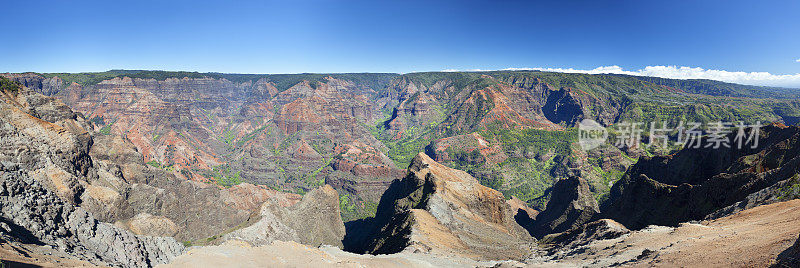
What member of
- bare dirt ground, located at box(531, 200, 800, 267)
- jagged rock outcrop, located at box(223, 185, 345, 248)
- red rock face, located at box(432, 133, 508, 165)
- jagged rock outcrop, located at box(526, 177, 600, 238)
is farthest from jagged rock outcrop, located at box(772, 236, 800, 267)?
red rock face, located at box(432, 133, 508, 165)

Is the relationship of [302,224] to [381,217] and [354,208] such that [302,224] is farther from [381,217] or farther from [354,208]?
[354,208]

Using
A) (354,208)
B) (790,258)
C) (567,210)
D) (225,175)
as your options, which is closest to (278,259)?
(790,258)

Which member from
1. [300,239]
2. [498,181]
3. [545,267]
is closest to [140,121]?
[300,239]

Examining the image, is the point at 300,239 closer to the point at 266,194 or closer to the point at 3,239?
the point at 266,194

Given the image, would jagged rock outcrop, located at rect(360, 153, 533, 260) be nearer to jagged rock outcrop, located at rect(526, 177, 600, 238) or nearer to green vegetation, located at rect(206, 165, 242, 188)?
jagged rock outcrop, located at rect(526, 177, 600, 238)

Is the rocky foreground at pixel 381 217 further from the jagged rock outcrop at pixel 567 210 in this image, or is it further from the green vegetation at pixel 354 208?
the green vegetation at pixel 354 208

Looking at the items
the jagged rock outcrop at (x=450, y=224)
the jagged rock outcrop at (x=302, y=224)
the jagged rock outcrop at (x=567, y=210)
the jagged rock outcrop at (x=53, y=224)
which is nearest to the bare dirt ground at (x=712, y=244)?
the jagged rock outcrop at (x=450, y=224)

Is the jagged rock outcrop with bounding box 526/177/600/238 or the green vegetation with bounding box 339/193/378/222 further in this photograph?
the green vegetation with bounding box 339/193/378/222
